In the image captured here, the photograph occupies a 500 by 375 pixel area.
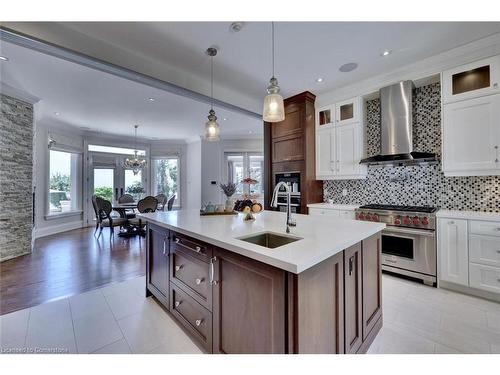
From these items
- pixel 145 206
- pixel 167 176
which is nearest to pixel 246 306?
pixel 145 206

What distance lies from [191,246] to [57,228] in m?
6.10

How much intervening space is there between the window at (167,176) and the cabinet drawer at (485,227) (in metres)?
7.42

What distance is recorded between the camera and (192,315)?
65.5 inches

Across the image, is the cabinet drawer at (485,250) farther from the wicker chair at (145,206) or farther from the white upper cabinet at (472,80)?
the wicker chair at (145,206)

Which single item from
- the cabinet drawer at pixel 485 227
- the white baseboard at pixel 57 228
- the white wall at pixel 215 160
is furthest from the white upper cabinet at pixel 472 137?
the white baseboard at pixel 57 228

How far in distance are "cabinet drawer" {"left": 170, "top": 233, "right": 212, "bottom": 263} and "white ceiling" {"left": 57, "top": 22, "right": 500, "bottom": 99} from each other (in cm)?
196

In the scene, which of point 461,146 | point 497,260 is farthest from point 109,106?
point 497,260

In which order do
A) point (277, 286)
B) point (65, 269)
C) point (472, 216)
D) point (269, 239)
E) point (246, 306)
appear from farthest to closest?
point (65, 269), point (472, 216), point (269, 239), point (246, 306), point (277, 286)

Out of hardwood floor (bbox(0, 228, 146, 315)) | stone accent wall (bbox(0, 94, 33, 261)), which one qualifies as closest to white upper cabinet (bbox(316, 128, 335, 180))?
hardwood floor (bbox(0, 228, 146, 315))

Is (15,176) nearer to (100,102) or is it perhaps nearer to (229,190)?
(100,102)

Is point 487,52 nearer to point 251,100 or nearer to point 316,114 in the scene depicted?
point 316,114

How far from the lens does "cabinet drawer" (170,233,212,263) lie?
1.49 metres
